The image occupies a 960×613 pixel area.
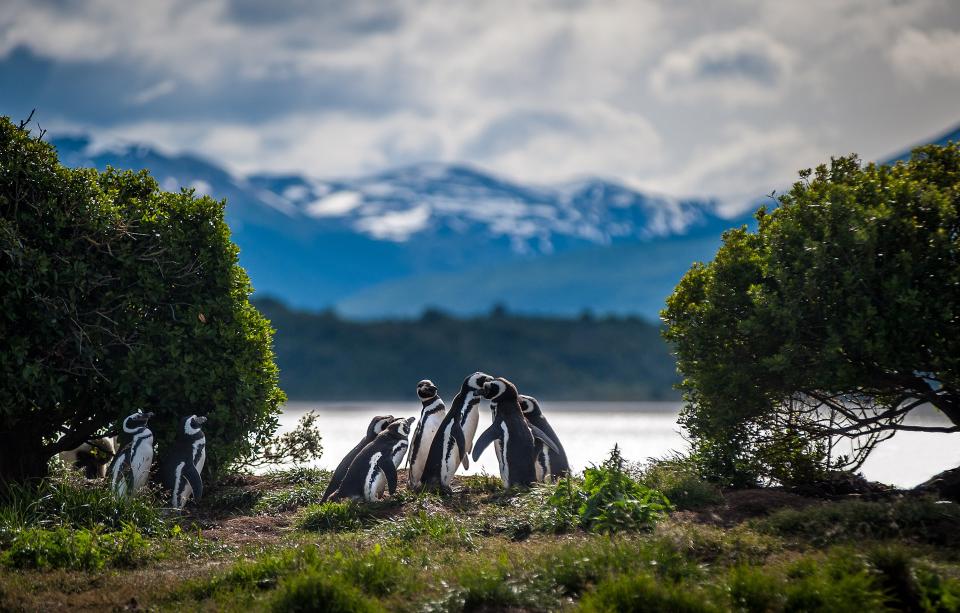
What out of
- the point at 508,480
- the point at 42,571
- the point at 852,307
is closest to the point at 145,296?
the point at 42,571

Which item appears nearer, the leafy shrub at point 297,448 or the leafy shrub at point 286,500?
the leafy shrub at point 286,500

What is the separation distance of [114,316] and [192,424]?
1879 millimetres

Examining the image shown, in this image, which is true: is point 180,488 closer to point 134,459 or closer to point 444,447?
point 134,459

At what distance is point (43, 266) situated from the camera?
13.1m

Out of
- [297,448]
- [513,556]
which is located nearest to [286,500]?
[297,448]

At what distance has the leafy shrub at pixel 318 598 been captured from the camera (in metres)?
8.77

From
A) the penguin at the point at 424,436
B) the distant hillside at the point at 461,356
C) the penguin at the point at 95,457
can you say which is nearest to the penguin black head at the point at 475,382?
the penguin at the point at 424,436

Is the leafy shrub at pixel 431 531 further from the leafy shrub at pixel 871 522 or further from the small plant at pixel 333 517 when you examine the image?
the leafy shrub at pixel 871 522

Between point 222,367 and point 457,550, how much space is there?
5456 millimetres

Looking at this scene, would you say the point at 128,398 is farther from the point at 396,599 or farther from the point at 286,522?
the point at 396,599

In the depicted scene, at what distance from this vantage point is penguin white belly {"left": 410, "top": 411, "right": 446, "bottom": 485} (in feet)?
49.3

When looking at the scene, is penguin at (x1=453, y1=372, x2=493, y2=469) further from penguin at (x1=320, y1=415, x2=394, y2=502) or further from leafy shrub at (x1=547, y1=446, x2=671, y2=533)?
leafy shrub at (x1=547, y1=446, x2=671, y2=533)

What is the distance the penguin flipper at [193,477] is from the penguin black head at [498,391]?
4.20 m

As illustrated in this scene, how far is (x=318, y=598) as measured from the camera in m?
8.79
